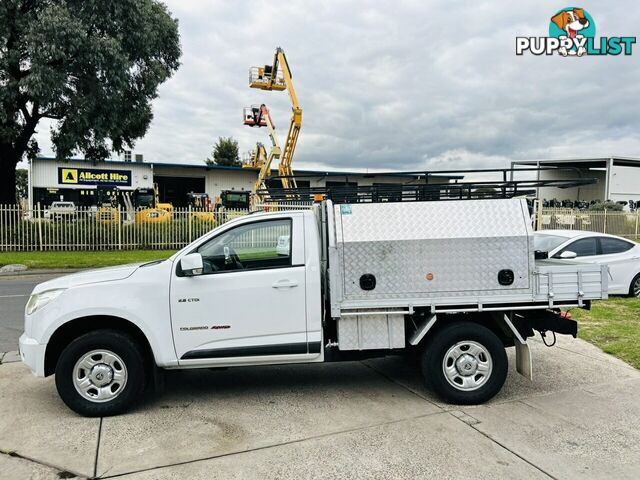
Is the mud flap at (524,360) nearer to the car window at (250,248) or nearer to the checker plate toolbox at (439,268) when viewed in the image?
the checker plate toolbox at (439,268)

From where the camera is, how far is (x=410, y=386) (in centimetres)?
548

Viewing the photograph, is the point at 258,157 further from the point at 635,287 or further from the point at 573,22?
the point at 635,287

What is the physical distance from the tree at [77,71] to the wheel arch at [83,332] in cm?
1485

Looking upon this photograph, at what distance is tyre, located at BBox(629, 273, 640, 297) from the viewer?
10.8m

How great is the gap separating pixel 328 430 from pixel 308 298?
1173 mm

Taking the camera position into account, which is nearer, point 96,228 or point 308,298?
point 308,298

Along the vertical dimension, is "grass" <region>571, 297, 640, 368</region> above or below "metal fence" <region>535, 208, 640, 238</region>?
below

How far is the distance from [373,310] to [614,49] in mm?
15364

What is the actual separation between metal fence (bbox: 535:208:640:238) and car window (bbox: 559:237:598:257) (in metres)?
12.4

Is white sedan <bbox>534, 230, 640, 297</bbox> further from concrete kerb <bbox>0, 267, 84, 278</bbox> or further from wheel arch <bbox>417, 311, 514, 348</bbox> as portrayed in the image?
concrete kerb <bbox>0, 267, 84, 278</bbox>

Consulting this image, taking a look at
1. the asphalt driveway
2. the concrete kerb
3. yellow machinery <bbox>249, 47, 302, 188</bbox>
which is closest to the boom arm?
yellow machinery <bbox>249, 47, 302, 188</bbox>

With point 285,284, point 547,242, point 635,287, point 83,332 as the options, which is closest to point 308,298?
point 285,284

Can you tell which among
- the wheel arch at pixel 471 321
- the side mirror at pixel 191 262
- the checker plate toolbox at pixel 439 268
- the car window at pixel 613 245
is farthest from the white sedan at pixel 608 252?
the side mirror at pixel 191 262

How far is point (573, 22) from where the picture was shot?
16.4 m
